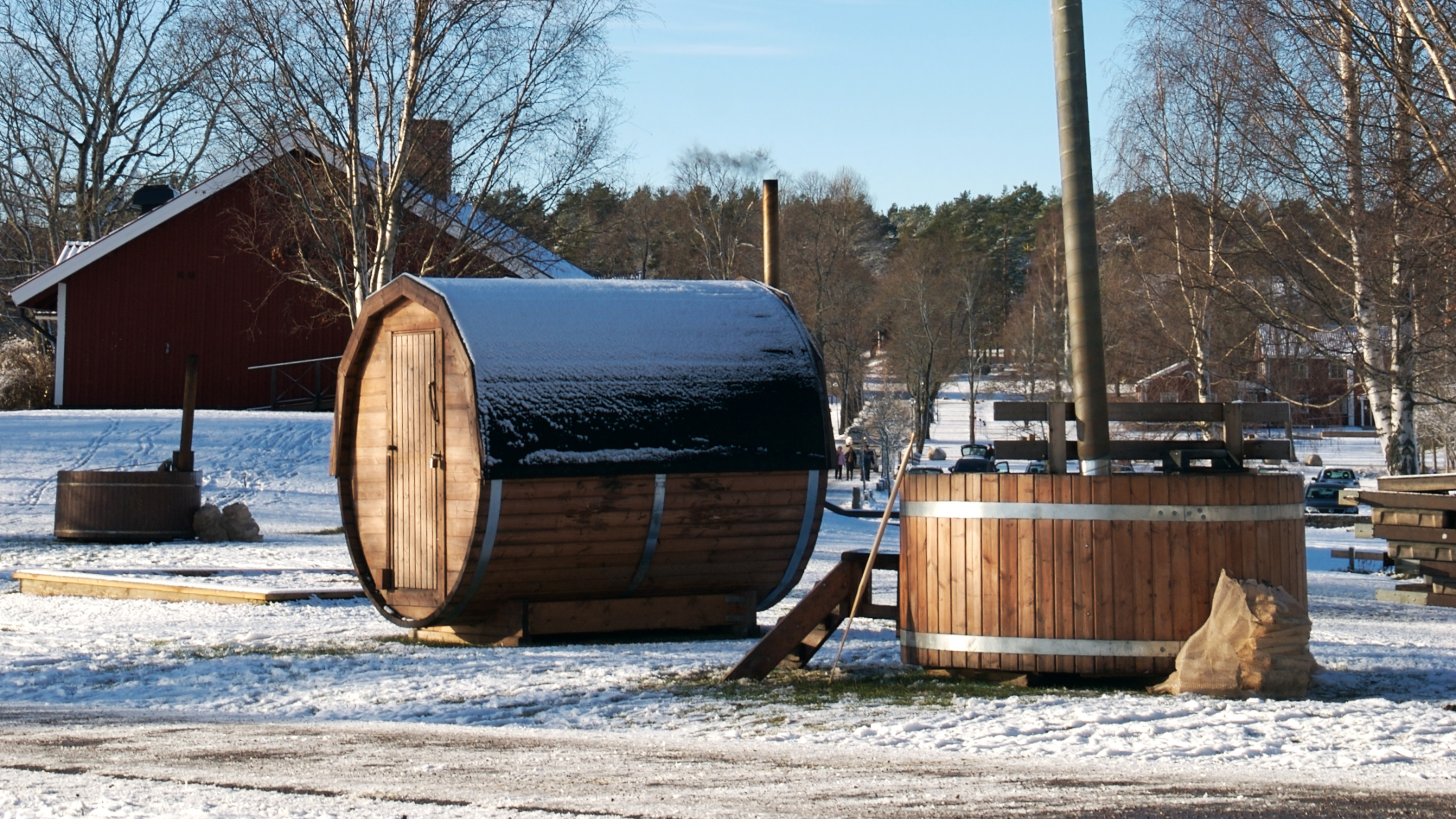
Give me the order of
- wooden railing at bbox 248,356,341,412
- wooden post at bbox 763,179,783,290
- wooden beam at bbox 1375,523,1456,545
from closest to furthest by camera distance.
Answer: wooden post at bbox 763,179,783,290
wooden beam at bbox 1375,523,1456,545
wooden railing at bbox 248,356,341,412

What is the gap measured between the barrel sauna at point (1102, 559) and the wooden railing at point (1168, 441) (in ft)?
1.57

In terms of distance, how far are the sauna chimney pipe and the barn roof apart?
16.9m

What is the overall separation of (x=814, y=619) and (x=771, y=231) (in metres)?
7.11

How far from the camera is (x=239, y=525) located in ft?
72.0

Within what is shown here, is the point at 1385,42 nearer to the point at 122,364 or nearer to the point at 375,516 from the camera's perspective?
the point at 375,516

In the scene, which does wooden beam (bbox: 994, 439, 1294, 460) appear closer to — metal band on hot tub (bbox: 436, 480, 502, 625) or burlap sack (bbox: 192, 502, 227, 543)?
metal band on hot tub (bbox: 436, 480, 502, 625)

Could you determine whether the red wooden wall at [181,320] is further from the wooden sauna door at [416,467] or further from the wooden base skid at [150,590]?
the wooden sauna door at [416,467]

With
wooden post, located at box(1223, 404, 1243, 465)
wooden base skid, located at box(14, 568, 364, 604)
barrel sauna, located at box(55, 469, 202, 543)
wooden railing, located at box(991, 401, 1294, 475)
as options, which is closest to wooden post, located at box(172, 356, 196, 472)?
barrel sauna, located at box(55, 469, 202, 543)

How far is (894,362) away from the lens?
8050cm

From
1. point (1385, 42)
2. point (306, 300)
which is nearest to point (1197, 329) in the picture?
point (1385, 42)

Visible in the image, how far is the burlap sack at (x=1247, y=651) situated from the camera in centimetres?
840

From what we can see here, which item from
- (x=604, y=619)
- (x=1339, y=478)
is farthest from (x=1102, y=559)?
(x=1339, y=478)

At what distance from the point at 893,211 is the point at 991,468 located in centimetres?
9544

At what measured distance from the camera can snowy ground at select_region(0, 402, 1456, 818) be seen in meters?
6.99
